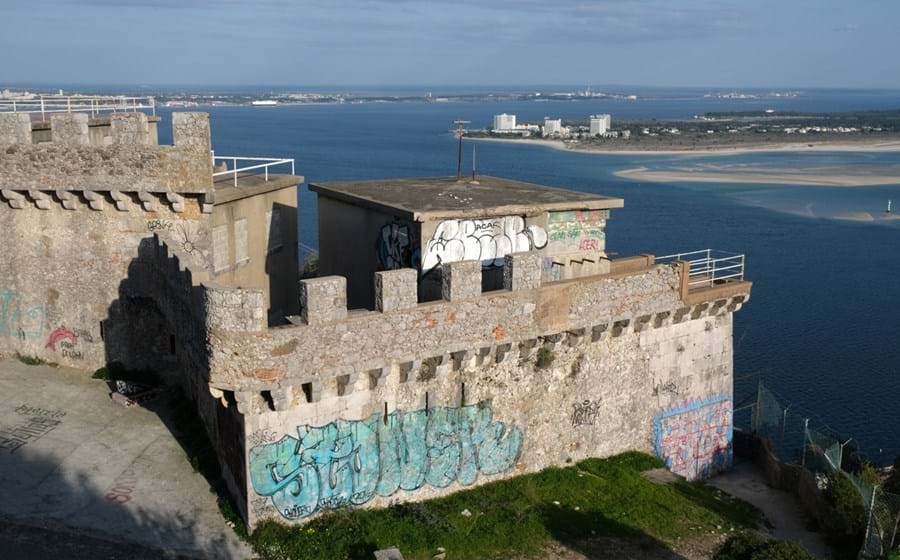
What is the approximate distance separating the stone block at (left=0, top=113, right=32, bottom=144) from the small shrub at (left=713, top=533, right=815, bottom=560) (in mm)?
18453

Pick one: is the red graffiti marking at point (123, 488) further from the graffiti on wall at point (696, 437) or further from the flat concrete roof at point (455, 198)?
the graffiti on wall at point (696, 437)

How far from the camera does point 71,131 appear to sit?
2058cm

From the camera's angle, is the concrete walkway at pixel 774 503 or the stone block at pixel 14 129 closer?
the concrete walkway at pixel 774 503

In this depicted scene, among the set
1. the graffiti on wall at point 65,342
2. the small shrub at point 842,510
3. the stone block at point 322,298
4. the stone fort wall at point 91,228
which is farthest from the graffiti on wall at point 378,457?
the graffiti on wall at point 65,342

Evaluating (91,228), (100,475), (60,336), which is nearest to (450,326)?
(100,475)

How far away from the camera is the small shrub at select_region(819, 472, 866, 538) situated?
1919 centimetres

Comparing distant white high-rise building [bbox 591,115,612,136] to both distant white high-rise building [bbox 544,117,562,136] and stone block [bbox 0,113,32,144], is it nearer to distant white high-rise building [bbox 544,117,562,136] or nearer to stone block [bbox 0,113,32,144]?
distant white high-rise building [bbox 544,117,562,136]

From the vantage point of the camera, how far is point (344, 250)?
22.5 metres

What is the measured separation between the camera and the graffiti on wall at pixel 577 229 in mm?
21328

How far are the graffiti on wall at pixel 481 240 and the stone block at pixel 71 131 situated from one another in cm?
890

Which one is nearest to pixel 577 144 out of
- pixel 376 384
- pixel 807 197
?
pixel 807 197

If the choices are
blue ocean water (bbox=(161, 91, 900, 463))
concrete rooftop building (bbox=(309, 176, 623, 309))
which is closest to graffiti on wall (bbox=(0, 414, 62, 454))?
concrete rooftop building (bbox=(309, 176, 623, 309))

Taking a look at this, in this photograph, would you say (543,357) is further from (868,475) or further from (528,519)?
(868,475)

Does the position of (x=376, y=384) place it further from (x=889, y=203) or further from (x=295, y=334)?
(x=889, y=203)
